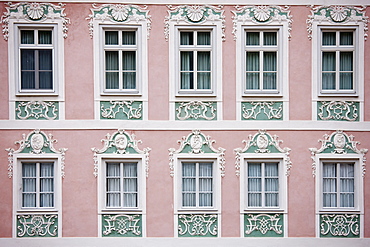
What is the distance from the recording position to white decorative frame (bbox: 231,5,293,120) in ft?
42.5

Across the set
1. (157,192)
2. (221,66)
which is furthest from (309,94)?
(157,192)

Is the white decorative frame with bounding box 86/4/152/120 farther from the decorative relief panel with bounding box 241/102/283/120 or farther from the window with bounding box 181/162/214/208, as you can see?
the decorative relief panel with bounding box 241/102/283/120

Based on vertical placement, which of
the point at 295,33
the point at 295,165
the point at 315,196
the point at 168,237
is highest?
the point at 295,33

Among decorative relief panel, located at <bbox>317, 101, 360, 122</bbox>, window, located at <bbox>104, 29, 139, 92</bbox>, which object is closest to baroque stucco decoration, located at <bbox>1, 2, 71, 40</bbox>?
window, located at <bbox>104, 29, 139, 92</bbox>

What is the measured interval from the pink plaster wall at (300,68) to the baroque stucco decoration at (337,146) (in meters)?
0.78

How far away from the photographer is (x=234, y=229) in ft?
42.5

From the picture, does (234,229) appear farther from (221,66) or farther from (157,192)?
(221,66)

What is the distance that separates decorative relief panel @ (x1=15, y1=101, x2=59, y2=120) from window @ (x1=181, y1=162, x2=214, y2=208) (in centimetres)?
361

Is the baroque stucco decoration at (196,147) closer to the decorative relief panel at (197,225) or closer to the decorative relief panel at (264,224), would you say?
the decorative relief panel at (197,225)

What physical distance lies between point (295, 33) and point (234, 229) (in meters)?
5.35

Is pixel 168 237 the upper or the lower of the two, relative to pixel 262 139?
lower

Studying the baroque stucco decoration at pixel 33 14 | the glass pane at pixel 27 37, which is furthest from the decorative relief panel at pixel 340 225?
the glass pane at pixel 27 37

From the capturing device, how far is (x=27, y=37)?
13.1 meters

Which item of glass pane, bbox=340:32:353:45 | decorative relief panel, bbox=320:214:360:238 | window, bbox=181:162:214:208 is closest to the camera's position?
decorative relief panel, bbox=320:214:360:238
